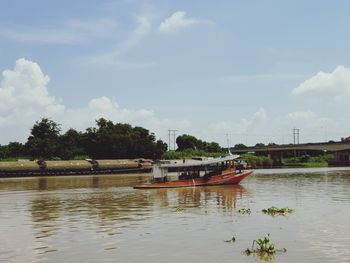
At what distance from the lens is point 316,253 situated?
656 inches

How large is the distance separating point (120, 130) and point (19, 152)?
27.7 metres

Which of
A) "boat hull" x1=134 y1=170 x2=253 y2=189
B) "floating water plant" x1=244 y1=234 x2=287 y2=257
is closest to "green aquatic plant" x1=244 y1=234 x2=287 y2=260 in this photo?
"floating water plant" x1=244 y1=234 x2=287 y2=257

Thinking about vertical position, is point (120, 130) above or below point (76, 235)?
above

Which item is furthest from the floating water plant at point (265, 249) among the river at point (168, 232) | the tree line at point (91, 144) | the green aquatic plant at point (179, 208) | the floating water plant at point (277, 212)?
the tree line at point (91, 144)

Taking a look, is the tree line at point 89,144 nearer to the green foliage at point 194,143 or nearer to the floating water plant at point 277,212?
the green foliage at point 194,143

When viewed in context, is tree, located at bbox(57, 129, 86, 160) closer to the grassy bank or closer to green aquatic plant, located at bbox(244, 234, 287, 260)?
the grassy bank

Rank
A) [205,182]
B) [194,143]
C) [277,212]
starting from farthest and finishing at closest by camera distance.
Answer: [194,143] → [205,182] → [277,212]

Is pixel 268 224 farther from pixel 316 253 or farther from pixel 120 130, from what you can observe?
pixel 120 130

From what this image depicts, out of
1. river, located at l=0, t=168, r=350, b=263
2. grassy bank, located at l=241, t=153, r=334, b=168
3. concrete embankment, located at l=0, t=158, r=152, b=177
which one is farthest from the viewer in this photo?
grassy bank, located at l=241, t=153, r=334, b=168

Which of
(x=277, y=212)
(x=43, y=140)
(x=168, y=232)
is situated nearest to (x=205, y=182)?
(x=277, y=212)

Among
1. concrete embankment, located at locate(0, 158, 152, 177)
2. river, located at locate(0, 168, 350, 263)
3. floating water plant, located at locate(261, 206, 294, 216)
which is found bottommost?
river, located at locate(0, 168, 350, 263)

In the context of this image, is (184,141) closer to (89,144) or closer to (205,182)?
(89,144)

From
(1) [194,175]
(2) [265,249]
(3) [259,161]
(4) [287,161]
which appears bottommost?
(2) [265,249]

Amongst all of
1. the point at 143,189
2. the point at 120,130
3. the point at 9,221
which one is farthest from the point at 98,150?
the point at 9,221
